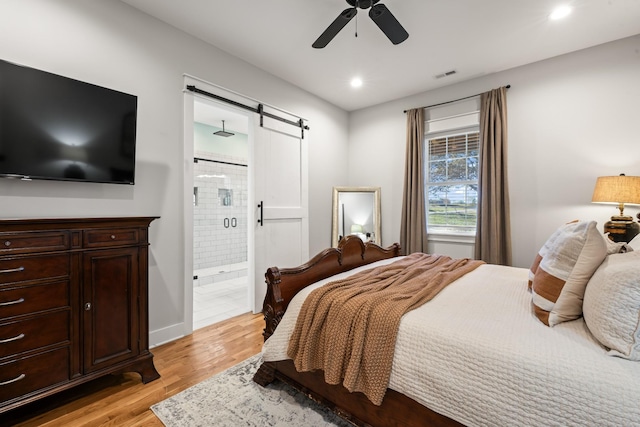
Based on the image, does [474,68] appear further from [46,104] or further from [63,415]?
[63,415]

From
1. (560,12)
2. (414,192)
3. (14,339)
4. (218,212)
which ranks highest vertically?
(560,12)

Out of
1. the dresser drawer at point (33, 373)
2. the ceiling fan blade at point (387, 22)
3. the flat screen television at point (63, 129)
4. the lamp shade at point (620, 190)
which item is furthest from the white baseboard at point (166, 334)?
the lamp shade at point (620, 190)

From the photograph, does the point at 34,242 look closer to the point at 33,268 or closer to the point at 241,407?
the point at 33,268

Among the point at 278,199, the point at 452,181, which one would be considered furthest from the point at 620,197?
the point at 278,199

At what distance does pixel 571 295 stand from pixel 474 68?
3042 millimetres

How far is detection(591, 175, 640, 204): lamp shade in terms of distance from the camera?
2439 mm

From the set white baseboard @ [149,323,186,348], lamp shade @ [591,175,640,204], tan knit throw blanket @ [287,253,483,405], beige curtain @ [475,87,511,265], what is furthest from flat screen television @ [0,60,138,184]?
lamp shade @ [591,175,640,204]

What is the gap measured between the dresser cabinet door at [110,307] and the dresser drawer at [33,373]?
0.37 ft

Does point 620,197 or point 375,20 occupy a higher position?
point 375,20

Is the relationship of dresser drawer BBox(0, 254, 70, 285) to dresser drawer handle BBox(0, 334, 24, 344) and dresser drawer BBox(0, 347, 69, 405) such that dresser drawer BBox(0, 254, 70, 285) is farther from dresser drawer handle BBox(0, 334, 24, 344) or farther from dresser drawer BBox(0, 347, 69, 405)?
dresser drawer BBox(0, 347, 69, 405)

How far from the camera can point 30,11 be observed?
192cm

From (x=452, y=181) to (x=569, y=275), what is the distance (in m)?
2.72

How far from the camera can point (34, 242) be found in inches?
61.2

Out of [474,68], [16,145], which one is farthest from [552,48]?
[16,145]
